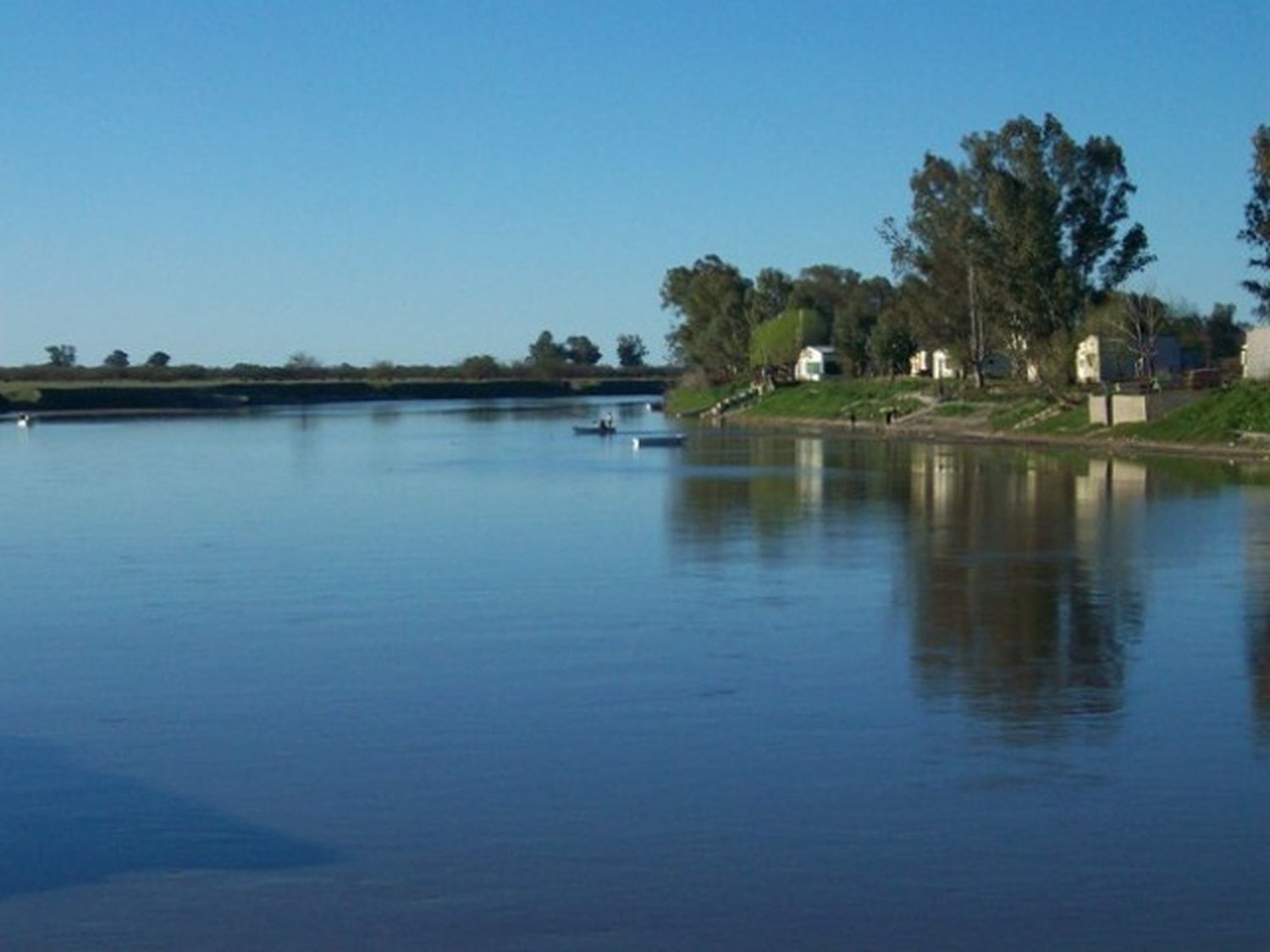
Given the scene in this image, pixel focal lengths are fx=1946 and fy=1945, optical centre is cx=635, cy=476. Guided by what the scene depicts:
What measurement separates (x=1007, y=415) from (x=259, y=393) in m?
91.7

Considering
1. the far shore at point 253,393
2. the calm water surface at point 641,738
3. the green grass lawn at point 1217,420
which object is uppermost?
the far shore at point 253,393

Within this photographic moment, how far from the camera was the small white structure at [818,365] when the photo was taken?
109 meters

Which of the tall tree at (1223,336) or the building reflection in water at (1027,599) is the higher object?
the tall tree at (1223,336)

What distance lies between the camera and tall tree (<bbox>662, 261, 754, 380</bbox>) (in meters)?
121

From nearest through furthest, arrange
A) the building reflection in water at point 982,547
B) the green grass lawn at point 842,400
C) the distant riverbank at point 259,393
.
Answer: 1. the building reflection in water at point 982,547
2. the green grass lawn at point 842,400
3. the distant riverbank at point 259,393

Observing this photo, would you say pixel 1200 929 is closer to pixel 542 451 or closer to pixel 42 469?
pixel 42 469

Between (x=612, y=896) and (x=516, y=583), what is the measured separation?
13421mm

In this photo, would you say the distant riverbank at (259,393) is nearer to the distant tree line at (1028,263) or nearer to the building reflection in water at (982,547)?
the distant tree line at (1028,263)

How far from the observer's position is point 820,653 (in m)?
17.1

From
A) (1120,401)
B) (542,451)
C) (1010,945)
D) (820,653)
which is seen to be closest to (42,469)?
(542,451)

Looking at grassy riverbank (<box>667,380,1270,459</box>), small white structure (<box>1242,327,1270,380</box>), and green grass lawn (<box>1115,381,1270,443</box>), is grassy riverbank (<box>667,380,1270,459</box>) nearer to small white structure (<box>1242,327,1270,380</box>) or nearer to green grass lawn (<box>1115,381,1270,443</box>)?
Result: green grass lawn (<box>1115,381,1270,443</box>)

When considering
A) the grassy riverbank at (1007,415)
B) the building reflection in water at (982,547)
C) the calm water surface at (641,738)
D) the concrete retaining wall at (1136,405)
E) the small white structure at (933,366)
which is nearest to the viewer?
the calm water surface at (641,738)

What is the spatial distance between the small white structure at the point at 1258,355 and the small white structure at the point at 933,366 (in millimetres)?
23050

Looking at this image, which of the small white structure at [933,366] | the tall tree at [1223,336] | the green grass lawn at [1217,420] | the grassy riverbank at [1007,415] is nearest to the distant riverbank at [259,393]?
the grassy riverbank at [1007,415]
